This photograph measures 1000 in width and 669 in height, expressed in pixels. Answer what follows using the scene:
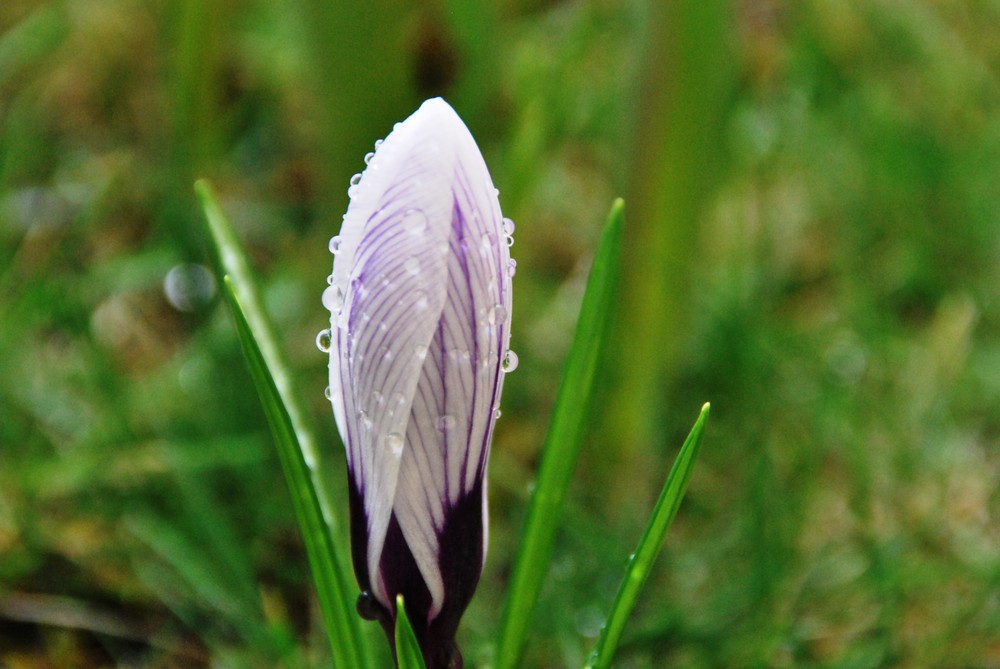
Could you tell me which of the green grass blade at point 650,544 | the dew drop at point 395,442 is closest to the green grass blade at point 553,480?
the green grass blade at point 650,544

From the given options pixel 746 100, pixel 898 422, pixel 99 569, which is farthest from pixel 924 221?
pixel 99 569

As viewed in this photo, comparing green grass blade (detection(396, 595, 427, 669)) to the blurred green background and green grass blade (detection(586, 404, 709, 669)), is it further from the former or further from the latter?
the blurred green background

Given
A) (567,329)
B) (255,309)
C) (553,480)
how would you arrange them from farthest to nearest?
(567,329) < (255,309) < (553,480)

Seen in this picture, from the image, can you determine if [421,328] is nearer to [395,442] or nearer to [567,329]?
[395,442]

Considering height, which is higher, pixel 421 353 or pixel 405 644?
pixel 421 353

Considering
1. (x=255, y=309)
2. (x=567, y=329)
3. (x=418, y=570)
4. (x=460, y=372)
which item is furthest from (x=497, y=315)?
(x=567, y=329)

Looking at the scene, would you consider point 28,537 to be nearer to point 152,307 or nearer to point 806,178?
point 152,307
